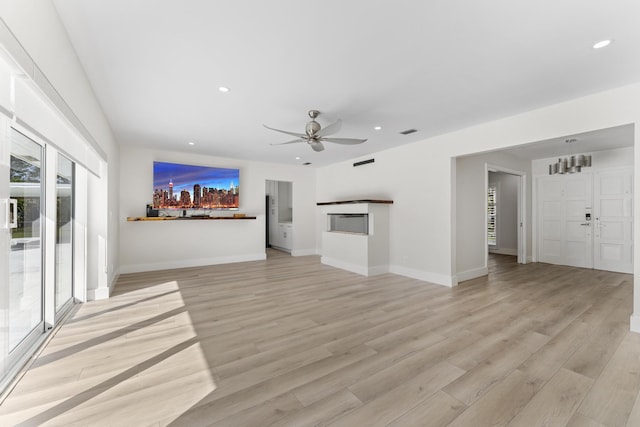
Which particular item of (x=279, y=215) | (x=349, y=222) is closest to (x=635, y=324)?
(x=349, y=222)

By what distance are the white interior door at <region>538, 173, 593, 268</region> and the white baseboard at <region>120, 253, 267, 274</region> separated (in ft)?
22.7

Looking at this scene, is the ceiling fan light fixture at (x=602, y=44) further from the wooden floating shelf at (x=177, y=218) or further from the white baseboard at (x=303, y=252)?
the white baseboard at (x=303, y=252)

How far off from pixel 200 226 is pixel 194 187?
90 cm

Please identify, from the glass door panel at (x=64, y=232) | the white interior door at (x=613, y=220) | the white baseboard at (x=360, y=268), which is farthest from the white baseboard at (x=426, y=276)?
the glass door panel at (x=64, y=232)

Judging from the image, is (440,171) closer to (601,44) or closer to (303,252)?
(601,44)

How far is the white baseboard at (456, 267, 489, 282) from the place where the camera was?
4891 millimetres

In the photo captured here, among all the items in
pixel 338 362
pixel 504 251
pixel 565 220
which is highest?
pixel 565 220

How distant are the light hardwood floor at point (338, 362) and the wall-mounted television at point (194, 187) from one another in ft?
7.75

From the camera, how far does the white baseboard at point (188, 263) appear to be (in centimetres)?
554

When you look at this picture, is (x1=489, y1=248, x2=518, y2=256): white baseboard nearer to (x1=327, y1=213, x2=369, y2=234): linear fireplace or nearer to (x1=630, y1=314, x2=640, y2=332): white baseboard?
(x1=327, y1=213, x2=369, y2=234): linear fireplace

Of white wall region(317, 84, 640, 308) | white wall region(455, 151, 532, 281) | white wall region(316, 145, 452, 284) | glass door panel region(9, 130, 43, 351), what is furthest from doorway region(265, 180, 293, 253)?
glass door panel region(9, 130, 43, 351)

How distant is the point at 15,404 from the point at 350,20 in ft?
10.8

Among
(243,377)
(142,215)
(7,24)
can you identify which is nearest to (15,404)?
(243,377)

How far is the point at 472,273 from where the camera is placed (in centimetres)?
509
